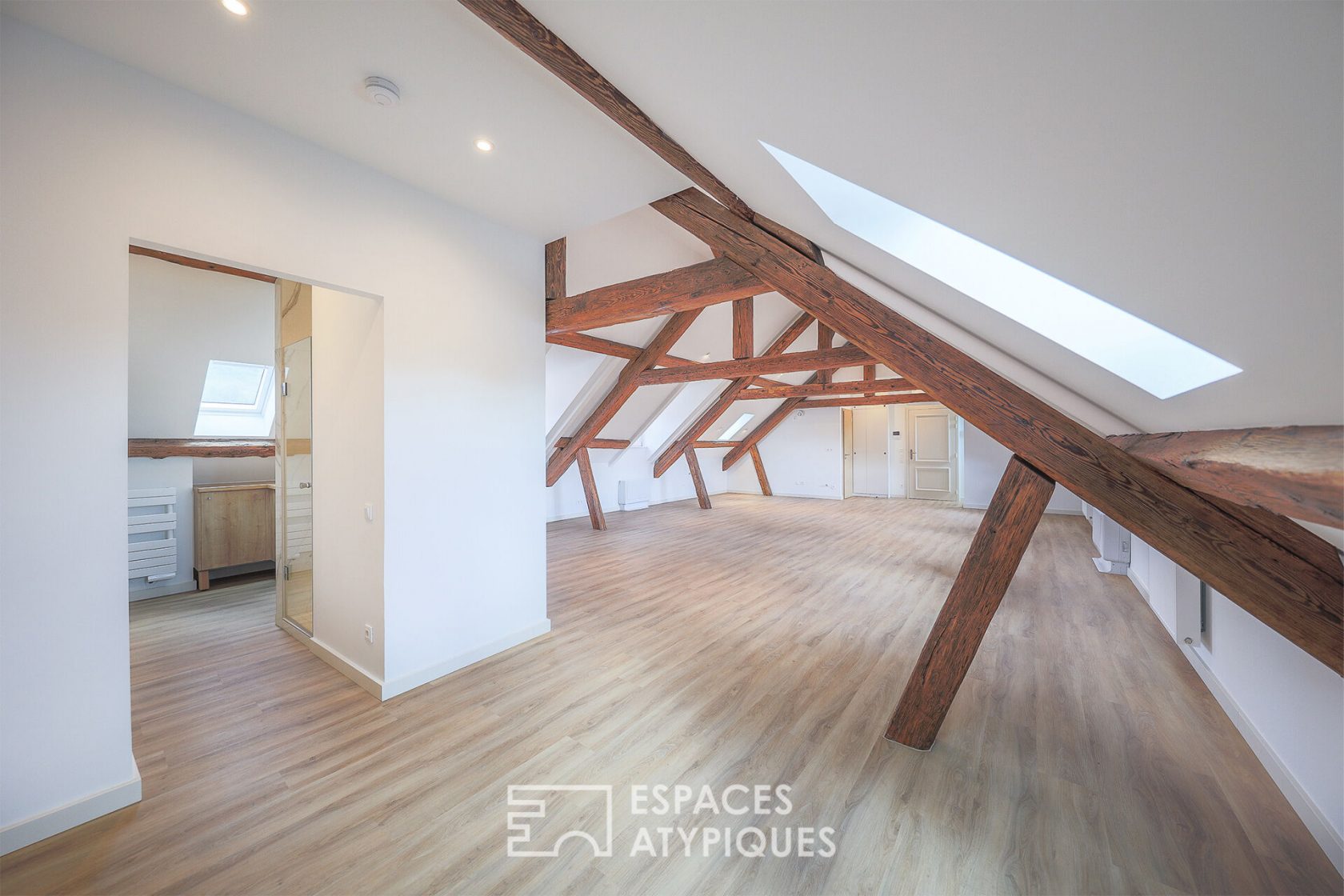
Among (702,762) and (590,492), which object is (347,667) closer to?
(702,762)

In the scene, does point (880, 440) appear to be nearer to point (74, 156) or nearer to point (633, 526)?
point (633, 526)

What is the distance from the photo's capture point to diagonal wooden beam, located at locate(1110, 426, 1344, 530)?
0.75 meters

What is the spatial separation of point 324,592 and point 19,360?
178 cm

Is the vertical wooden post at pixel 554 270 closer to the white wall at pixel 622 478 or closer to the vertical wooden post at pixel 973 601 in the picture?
the vertical wooden post at pixel 973 601

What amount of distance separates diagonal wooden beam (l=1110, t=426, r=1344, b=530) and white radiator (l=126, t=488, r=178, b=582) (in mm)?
6139

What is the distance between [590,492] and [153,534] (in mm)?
4463

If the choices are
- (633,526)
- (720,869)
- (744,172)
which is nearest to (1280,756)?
(720,869)

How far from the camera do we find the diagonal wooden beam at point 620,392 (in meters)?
5.55

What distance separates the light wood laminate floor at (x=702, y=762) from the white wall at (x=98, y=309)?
39 centimetres

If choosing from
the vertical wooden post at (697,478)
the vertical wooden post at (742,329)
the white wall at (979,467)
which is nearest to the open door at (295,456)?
the vertical wooden post at (742,329)

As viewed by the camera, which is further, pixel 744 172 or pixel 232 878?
pixel 744 172

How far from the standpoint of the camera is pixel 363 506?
2.61 meters

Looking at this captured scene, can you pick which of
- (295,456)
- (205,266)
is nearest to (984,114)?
(295,456)

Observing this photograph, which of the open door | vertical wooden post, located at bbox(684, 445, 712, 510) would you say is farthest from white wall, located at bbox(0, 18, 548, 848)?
vertical wooden post, located at bbox(684, 445, 712, 510)
